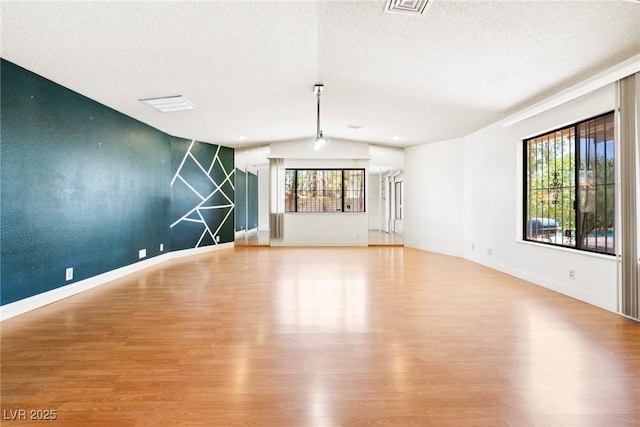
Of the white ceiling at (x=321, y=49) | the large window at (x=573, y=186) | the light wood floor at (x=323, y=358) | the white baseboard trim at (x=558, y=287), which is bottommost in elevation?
the light wood floor at (x=323, y=358)

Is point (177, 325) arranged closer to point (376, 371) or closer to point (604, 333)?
point (376, 371)

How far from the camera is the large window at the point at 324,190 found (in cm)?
923

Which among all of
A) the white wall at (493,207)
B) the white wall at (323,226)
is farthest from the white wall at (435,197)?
the white wall at (323,226)

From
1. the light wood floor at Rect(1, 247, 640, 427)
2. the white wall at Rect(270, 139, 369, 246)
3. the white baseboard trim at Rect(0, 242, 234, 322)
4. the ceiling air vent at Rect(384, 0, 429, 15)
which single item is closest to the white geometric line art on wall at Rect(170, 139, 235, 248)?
the white baseboard trim at Rect(0, 242, 234, 322)

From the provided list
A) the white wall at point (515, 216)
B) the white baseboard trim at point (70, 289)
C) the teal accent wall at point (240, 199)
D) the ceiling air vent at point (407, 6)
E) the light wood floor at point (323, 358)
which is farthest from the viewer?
the teal accent wall at point (240, 199)

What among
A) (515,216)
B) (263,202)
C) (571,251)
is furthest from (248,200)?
Answer: (571,251)

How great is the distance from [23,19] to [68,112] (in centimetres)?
171

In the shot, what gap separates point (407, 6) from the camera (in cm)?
262

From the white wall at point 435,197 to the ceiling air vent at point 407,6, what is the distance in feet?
17.2

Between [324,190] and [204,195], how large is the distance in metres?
3.31

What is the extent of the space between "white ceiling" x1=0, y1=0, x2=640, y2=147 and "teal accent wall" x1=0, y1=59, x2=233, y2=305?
1.13ft

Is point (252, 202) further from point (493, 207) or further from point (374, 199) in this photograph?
point (493, 207)

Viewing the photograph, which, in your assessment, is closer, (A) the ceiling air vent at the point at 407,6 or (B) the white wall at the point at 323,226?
(A) the ceiling air vent at the point at 407,6

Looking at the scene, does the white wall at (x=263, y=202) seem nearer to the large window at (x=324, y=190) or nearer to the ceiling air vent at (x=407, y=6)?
the large window at (x=324, y=190)
